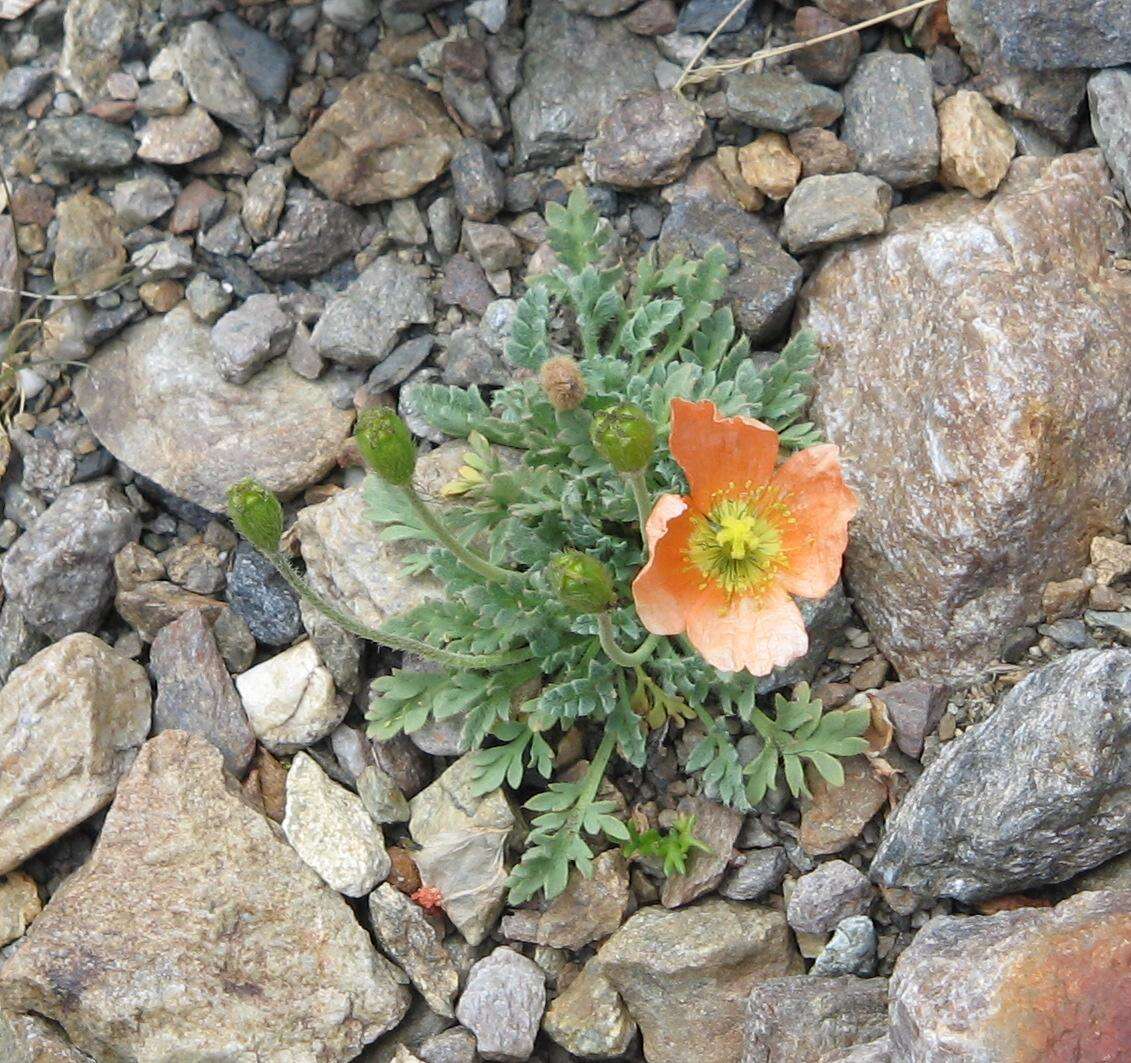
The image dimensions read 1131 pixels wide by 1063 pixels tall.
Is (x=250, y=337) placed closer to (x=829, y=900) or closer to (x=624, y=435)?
(x=624, y=435)

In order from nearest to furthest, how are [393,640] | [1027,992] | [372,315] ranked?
[1027,992], [393,640], [372,315]

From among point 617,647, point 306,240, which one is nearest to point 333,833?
point 617,647

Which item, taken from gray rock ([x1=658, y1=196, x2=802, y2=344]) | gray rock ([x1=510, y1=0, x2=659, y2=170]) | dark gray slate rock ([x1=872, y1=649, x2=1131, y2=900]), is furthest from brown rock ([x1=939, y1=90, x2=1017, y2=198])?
dark gray slate rock ([x1=872, y1=649, x2=1131, y2=900])

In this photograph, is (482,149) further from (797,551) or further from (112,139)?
(797,551)

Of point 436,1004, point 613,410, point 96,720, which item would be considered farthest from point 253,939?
point 613,410

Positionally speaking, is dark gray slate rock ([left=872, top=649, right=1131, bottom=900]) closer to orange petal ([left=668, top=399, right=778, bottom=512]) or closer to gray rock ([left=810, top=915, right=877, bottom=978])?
gray rock ([left=810, top=915, right=877, bottom=978])
